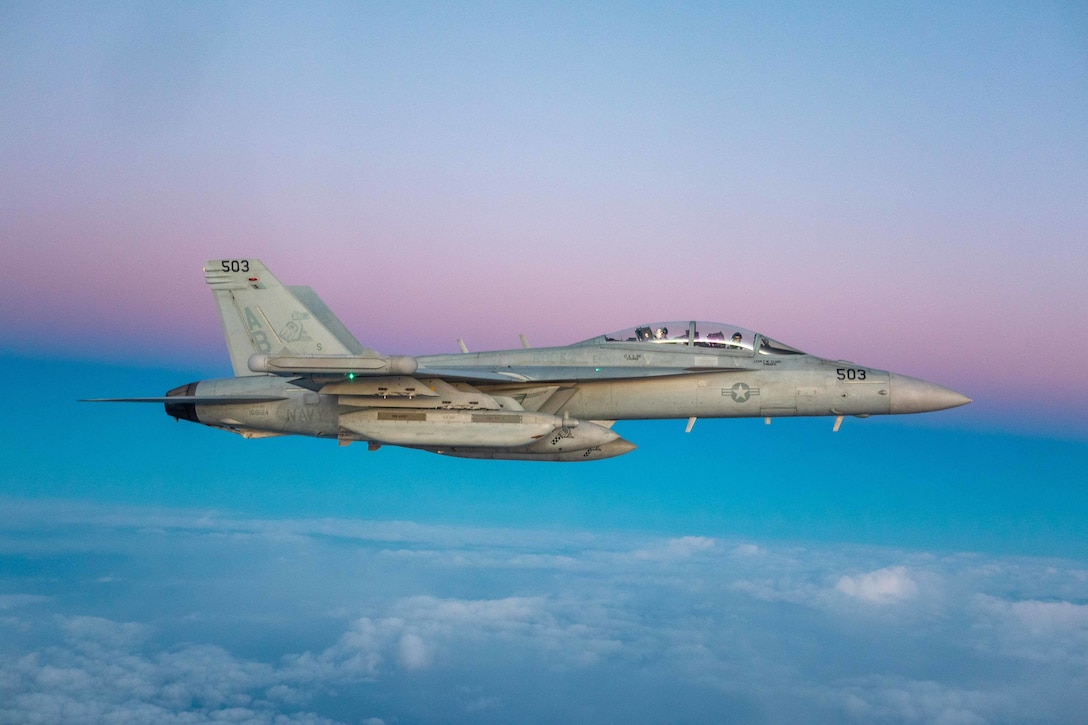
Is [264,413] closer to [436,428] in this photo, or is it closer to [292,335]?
[292,335]

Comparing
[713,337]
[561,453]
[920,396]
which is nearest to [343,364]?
[561,453]

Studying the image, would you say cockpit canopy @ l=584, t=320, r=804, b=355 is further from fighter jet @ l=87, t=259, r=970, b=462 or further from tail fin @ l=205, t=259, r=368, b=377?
tail fin @ l=205, t=259, r=368, b=377

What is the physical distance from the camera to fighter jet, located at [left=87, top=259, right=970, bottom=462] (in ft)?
62.4

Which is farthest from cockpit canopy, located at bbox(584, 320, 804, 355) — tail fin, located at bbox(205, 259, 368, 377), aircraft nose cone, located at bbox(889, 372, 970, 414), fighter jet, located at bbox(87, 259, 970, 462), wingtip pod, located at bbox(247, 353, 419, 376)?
tail fin, located at bbox(205, 259, 368, 377)

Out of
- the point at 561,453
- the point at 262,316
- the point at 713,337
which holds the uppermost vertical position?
the point at 262,316

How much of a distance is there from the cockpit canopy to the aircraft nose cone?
1884 mm

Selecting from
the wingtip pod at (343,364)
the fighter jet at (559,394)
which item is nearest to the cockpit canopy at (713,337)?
the fighter jet at (559,394)

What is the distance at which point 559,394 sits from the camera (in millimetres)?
20078

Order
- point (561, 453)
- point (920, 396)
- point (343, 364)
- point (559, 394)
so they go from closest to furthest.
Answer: point (343, 364), point (920, 396), point (561, 453), point (559, 394)

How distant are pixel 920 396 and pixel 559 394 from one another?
265 inches

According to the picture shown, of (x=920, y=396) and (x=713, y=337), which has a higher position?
(x=713, y=337)

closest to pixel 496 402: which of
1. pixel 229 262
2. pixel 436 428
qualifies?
pixel 436 428

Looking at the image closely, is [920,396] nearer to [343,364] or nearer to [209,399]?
[343,364]

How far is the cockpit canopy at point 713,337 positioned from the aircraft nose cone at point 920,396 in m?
1.88
